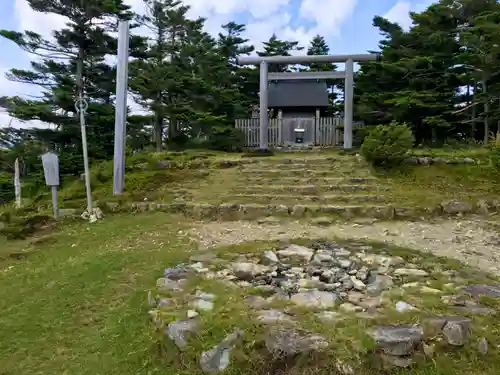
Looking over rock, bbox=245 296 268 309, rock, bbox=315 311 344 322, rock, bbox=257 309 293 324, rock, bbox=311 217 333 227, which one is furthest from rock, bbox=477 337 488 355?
rock, bbox=311 217 333 227

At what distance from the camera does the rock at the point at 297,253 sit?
4.35m

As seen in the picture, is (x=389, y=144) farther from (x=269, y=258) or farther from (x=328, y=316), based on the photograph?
(x=328, y=316)

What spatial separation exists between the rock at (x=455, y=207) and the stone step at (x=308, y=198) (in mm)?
965

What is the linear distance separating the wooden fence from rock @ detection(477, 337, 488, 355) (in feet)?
39.9

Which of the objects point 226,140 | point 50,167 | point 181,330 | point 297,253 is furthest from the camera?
point 226,140

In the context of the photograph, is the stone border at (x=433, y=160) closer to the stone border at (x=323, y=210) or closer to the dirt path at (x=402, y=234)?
the stone border at (x=323, y=210)

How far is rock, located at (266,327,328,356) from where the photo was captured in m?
2.43

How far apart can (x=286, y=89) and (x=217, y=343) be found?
17.1 m

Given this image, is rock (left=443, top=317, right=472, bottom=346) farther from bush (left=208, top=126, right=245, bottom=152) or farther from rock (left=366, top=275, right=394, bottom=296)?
bush (left=208, top=126, right=245, bottom=152)

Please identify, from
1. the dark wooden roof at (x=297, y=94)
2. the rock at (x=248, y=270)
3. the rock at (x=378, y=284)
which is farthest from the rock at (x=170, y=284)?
the dark wooden roof at (x=297, y=94)

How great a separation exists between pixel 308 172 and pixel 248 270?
5.14 meters

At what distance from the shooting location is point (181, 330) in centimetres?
270

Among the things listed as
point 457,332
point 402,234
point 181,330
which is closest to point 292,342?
point 181,330

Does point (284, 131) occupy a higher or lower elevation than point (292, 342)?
higher
